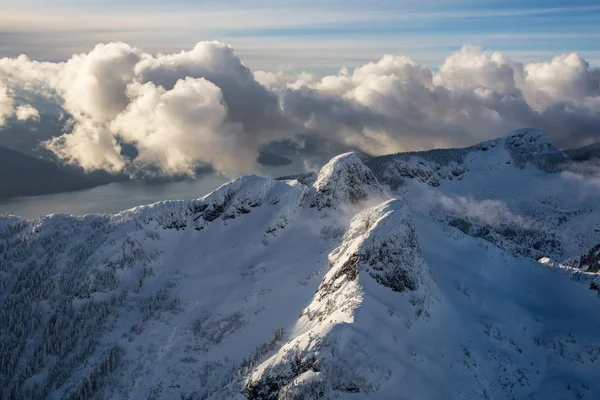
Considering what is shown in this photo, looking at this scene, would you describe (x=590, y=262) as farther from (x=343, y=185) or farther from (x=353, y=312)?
(x=353, y=312)

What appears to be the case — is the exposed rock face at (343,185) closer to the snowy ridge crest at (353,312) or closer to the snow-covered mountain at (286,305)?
the snow-covered mountain at (286,305)

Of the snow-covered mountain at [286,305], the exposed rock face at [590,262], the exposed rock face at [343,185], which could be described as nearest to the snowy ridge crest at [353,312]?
the snow-covered mountain at [286,305]

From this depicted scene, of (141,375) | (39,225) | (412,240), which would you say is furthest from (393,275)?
(39,225)

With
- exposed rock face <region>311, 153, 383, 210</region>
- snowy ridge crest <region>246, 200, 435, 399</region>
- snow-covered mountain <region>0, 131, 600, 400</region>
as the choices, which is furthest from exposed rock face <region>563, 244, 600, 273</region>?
snowy ridge crest <region>246, 200, 435, 399</region>

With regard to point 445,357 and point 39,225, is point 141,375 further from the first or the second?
point 39,225

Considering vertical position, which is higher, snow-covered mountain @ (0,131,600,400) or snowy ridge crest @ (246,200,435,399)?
snowy ridge crest @ (246,200,435,399)

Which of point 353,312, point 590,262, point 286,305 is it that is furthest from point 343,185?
point 590,262

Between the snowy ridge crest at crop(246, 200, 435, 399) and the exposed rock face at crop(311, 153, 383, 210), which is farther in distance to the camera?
the exposed rock face at crop(311, 153, 383, 210)

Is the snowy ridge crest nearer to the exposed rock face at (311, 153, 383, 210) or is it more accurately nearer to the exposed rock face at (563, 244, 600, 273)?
the exposed rock face at (311, 153, 383, 210)
